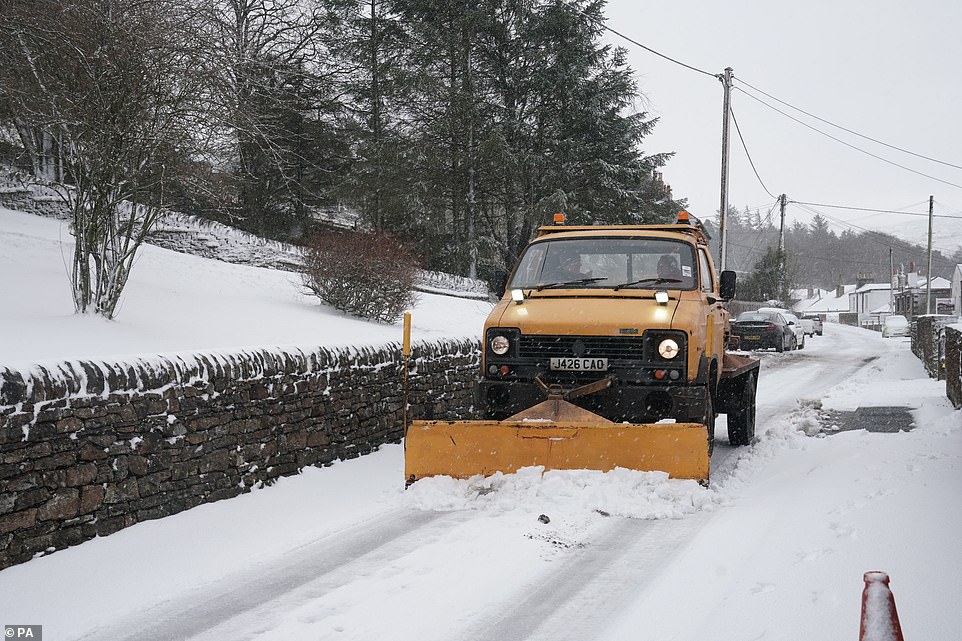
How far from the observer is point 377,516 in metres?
6.62

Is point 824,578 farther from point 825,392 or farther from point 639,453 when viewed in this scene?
point 825,392

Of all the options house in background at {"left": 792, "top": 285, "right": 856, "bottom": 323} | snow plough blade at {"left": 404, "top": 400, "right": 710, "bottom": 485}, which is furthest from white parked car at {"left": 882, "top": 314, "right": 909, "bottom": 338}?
house in background at {"left": 792, "top": 285, "right": 856, "bottom": 323}

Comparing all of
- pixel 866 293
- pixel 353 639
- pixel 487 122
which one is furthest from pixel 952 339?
pixel 866 293

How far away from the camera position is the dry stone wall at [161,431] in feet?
16.6

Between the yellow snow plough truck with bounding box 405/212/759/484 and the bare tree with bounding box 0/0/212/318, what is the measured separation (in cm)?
505

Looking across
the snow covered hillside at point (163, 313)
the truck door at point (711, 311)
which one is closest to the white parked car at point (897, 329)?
the snow covered hillside at point (163, 313)

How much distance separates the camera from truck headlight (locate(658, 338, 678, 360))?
22.6 ft

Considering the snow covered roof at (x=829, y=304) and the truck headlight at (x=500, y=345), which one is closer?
the truck headlight at (x=500, y=345)

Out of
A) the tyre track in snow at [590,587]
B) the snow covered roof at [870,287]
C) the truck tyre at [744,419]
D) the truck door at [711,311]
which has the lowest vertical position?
the tyre track in snow at [590,587]

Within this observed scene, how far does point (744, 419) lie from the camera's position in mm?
9680

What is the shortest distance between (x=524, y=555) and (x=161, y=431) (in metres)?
2.75

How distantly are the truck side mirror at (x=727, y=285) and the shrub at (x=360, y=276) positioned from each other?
25.2 feet

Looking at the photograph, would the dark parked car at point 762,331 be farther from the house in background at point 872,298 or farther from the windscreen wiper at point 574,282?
the house in background at point 872,298

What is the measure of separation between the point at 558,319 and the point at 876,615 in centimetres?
489
